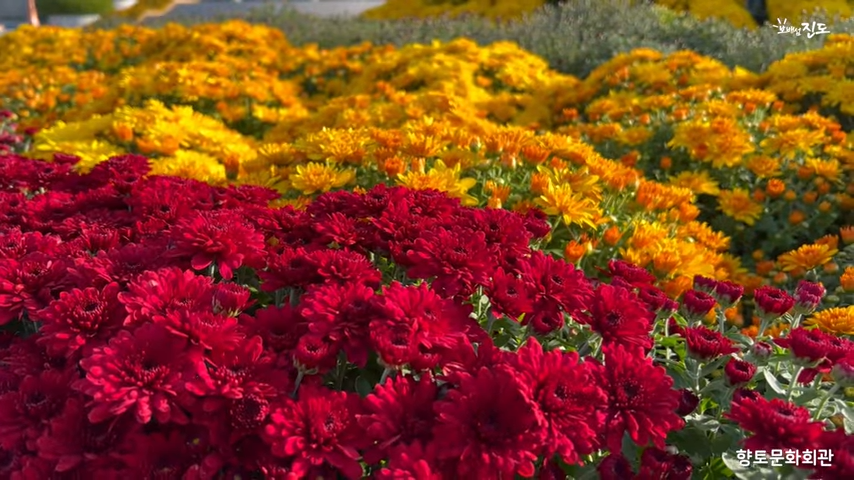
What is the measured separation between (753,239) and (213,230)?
2923 mm

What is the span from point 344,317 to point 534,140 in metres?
1.88

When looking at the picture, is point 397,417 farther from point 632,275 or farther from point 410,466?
point 632,275

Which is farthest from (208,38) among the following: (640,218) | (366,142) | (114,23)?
(114,23)

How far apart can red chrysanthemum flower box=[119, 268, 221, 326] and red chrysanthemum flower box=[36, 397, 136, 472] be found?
0.19 m

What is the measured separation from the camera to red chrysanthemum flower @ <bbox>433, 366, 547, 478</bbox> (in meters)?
1.08

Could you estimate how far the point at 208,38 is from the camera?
6816 millimetres

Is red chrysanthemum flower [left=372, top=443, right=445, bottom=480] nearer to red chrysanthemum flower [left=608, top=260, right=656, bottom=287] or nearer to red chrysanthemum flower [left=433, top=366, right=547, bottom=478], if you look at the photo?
red chrysanthemum flower [left=433, top=366, right=547, bottom=478]

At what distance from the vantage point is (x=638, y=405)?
117 centimetres

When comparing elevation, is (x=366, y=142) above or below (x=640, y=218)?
above

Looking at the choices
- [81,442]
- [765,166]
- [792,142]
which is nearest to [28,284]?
[81,442]

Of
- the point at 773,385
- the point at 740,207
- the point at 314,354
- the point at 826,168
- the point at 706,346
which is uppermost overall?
the point at 314,354

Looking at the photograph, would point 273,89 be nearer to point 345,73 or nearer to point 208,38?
point 345,73

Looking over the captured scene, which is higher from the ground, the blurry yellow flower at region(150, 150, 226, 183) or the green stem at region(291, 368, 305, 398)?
the green stem at region(291, 368, 305, 398)

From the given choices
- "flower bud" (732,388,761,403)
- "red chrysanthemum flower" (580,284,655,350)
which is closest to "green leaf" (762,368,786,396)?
"flower bud" (732,388,761,403)
